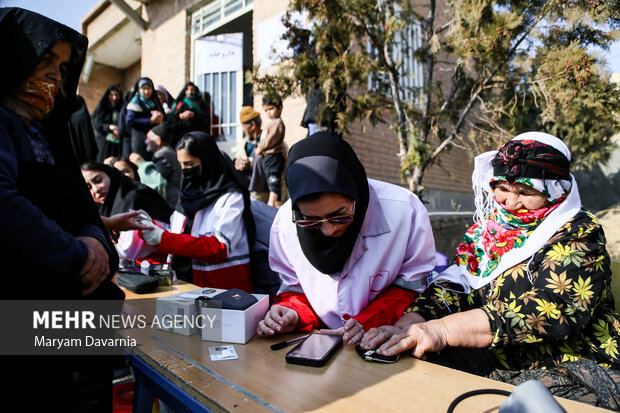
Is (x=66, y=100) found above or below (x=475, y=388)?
above

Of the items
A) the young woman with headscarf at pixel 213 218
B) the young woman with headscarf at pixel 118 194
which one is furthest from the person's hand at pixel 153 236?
the young woman with headscarf at pixel 118 194

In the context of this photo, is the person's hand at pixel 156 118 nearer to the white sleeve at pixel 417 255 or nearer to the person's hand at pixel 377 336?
the white sleeve at pixel 417 255

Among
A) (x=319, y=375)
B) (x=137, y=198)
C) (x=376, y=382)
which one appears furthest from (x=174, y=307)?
(x=137, y=198)

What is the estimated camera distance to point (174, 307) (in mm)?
1454

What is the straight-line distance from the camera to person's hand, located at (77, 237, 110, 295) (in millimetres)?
1124

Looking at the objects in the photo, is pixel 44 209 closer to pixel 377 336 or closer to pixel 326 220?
pixel 326 220

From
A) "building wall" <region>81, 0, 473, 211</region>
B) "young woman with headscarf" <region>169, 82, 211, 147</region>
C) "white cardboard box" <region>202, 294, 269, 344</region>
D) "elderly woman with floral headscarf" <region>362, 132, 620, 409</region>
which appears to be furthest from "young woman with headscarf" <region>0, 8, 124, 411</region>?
"young woman with headscarf" <region>169, 82, 211, 147</region>

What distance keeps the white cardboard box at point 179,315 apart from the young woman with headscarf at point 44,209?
0.21 meters

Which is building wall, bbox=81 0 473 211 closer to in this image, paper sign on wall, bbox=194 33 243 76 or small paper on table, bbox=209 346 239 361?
paper sign on wall, bbox=194 33 243 76

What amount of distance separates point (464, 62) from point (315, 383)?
3.74 metres

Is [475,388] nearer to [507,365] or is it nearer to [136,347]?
[507,365]

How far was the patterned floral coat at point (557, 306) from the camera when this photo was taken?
1341 mm

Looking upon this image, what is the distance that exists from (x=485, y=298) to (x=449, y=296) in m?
0.15

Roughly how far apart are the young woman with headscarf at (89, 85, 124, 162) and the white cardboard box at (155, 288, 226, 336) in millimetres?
5850
